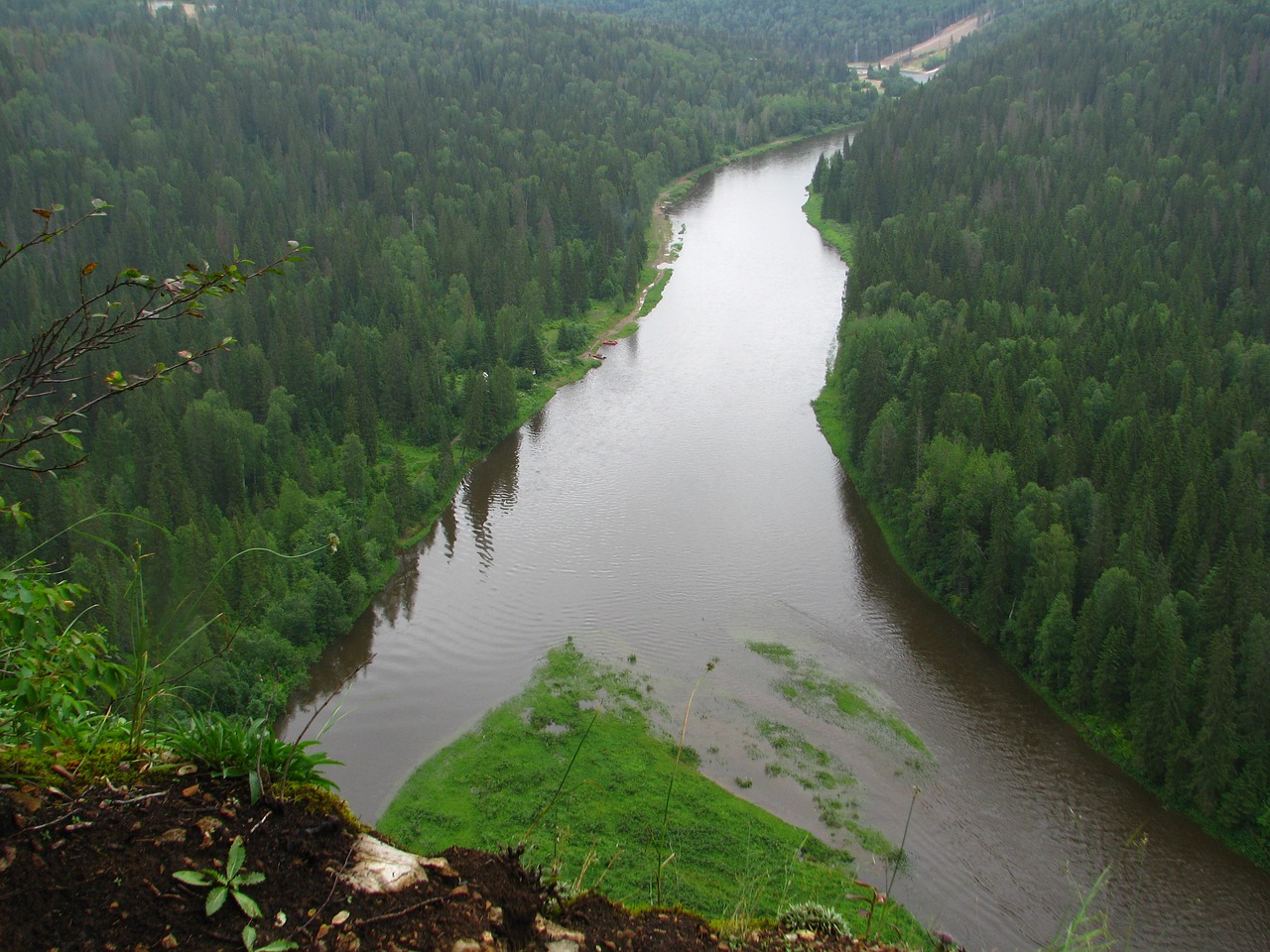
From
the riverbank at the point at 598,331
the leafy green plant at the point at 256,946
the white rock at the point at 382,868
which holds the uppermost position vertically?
the leafy green plant at the point at 256,946

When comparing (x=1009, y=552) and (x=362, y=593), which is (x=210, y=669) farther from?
(x=1009, y=552)

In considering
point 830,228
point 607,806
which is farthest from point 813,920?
point 830,228

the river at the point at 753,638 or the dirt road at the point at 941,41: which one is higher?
the dirt road at the point at 941,41

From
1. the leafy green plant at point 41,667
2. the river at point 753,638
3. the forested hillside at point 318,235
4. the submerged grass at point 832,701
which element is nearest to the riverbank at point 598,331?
the forested hillside at point 318,235

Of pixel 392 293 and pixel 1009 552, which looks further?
pixel 392 293

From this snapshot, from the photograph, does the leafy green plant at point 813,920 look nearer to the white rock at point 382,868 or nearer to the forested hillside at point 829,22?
the white rock at point 382,868

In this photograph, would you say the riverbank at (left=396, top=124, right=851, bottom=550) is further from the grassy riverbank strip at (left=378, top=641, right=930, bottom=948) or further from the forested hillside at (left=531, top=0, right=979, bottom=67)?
the forested hillside at (left=531, top=0, right=979, bottom=67)

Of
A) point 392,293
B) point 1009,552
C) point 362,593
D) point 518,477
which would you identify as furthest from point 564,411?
point 1009,552
